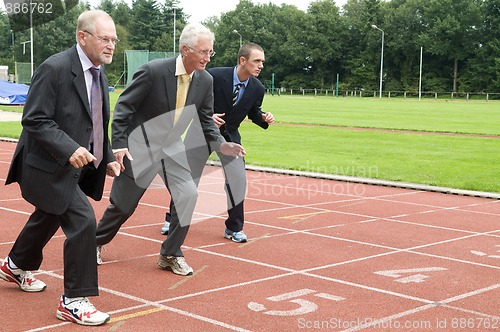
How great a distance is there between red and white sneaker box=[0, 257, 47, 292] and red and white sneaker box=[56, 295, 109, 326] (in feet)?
2.34

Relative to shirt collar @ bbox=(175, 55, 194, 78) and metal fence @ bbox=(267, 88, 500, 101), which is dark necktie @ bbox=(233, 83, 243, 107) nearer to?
shirt collar @ bbox=(175, 55, 194, 78)

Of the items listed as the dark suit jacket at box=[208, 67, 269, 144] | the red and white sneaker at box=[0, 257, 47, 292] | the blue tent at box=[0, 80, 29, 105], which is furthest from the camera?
the blue tent at box=[0, 80, 29, 105]

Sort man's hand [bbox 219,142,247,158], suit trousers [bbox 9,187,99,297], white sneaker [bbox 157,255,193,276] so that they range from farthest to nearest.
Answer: man's hand [bbox 219,142,247,158], white sneaker [bbox 157,255,193,276], suit trousers [bbox 9,187,99,297]

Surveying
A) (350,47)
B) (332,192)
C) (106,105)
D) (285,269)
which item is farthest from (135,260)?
(350,47)

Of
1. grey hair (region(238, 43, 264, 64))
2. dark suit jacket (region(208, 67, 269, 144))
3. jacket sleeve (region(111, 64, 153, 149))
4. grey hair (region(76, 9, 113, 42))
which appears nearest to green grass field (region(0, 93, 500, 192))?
dark suit jacket (region(208, 67, 269, 144))

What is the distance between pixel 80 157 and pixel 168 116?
1.84m

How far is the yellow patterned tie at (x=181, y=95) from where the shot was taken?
671cm

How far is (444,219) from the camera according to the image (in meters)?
9.93

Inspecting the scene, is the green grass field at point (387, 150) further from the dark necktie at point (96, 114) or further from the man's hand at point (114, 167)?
the dark necktie at point (96, 114)

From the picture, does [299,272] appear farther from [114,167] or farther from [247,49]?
[247,49]

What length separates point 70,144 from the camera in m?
4.95

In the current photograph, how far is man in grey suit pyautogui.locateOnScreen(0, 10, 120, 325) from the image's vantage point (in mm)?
5016

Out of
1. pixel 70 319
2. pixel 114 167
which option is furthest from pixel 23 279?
pixel 114 167

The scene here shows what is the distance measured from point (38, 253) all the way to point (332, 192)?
708cm
